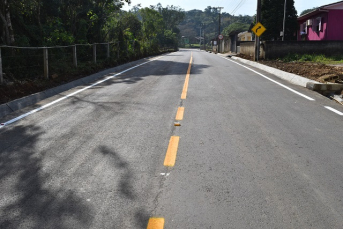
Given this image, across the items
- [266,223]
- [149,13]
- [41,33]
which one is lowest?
[266,223]

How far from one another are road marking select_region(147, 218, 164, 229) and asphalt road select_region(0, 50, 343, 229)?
2 cm

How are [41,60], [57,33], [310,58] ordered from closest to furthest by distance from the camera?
[41,60] < [57,33] < [310,58]

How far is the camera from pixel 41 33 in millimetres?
18234

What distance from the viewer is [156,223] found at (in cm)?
341

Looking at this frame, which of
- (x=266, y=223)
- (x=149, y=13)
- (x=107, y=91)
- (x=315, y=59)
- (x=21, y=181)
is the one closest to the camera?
(x=266, y=223)

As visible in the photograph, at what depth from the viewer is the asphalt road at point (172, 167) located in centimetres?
358

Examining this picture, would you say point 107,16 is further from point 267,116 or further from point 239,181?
point 239,181

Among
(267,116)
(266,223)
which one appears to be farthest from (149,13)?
(266,223)

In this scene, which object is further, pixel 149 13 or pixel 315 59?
pixel 149 13

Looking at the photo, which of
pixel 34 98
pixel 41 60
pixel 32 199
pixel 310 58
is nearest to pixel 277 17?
pixel 310 58

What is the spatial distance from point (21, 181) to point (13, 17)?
14.9 meters

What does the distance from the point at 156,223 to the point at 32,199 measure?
4.59 feet

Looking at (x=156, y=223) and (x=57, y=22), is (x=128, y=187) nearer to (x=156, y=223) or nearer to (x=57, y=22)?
(x=156, y=223)

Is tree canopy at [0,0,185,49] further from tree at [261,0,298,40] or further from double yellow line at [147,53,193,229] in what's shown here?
tree at [261,0,298,40]
